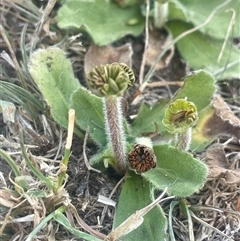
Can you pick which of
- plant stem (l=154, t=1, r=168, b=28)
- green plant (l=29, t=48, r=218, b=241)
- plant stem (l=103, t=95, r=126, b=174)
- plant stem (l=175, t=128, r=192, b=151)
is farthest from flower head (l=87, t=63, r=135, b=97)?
plant stem (l=154, t=1, r=168, b=28)

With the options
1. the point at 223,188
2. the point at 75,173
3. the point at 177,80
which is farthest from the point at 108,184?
the point at 177,80

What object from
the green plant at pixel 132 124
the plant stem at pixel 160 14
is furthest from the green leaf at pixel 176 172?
the plant stem at pixel 160 14

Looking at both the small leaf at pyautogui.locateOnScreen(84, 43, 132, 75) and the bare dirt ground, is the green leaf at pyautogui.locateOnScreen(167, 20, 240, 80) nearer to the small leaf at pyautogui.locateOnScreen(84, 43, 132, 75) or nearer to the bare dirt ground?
the bare dirt ground

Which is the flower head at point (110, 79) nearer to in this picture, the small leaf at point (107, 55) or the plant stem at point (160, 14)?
the small leaf at point (107, 55)

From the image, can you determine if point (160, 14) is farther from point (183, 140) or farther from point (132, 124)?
point (183, 140)

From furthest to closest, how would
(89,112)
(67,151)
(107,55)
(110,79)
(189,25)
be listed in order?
(189,25) < (107,55) < (89,112) < (67,151) < (110,79)

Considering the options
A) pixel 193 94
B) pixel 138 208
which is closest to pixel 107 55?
pixel 193 94
